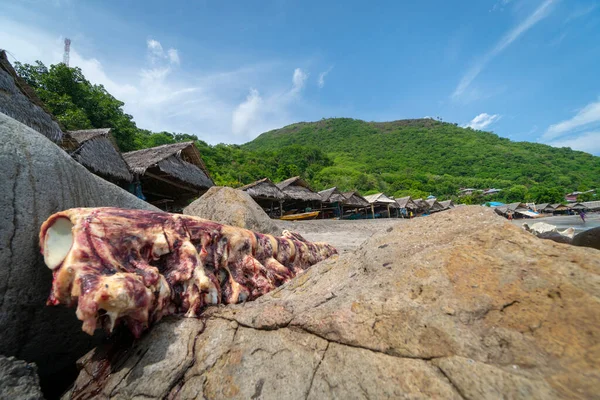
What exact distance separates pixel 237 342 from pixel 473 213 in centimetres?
194

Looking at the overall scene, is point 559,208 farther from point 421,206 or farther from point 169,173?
point 169,173

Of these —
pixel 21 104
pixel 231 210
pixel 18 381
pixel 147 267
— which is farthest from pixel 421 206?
pixel 18 381

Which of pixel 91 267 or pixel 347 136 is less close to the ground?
pixel 347 136

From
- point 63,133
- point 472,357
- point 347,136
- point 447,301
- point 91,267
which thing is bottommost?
point 472,357

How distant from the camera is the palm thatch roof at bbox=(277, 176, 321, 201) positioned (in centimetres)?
1802

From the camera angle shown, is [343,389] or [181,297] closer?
[343,389]

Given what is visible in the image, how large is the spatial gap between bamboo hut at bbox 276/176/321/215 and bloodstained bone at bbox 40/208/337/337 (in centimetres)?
1504

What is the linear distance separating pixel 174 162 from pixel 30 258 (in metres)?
10.6

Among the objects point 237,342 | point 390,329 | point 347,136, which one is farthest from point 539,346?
point 347,136

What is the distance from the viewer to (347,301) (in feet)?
5.02

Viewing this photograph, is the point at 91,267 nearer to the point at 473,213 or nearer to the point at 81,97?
the point at 473,213

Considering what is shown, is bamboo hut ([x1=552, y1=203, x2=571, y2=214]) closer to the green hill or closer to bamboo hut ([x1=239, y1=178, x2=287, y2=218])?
the green hill

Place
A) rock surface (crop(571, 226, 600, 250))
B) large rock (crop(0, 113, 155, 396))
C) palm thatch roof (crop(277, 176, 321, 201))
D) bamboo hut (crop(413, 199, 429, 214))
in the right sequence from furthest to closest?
bamboo hut (crop(413, 199, 429, 214))
palm thatch roof (crop(277, 176, 321, 201))
rock surface (crop(571, 226, 600, 250))
large rock (crop(0, 113, 155, 396))

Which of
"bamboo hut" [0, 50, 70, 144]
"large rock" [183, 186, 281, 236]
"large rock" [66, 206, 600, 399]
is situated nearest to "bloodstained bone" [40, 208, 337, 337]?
"large rock" [66, 206, 600, 399]
